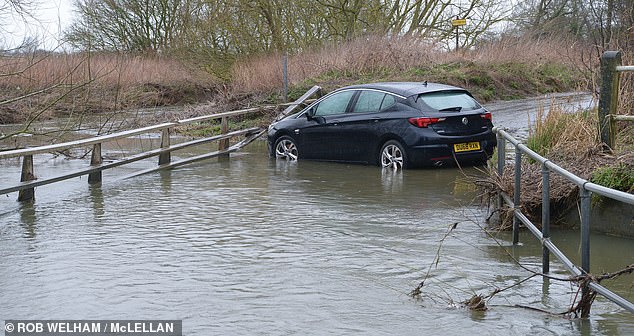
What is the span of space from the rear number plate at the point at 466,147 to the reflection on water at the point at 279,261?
1.10m

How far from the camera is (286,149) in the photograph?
635 inches

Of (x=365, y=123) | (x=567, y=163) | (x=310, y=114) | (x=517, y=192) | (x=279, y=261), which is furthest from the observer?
(x=310, y=114)

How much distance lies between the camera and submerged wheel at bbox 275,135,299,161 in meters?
16.0

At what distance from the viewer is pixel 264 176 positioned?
14047 millimetres

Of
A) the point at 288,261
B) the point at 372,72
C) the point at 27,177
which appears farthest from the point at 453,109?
the point at 372,72

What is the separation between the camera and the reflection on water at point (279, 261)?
5902 millimetres

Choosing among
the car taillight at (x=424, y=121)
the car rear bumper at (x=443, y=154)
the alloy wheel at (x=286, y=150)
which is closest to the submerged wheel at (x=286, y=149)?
the alloy wheel at (x=286, y=150)

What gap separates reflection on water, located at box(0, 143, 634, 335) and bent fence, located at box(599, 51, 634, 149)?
167cm

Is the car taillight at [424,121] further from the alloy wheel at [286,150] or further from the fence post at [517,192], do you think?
the fence post at [517,192]

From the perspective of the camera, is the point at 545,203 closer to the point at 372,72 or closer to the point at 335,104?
the point at 335,104

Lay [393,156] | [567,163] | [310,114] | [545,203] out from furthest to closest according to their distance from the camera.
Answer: [310,114] < [393,156] < [567,163] < [545,203]

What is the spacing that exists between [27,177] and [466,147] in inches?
265

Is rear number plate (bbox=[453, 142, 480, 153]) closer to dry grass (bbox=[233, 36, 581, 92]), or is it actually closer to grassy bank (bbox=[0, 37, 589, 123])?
grassy bank (bbox=[0, 37, 589, 123])

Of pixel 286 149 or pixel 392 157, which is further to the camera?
pixel 286 149
